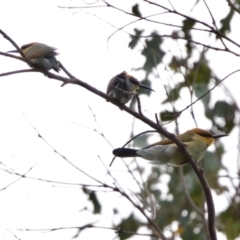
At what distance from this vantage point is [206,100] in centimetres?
508

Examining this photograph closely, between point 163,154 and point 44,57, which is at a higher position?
point 44,57

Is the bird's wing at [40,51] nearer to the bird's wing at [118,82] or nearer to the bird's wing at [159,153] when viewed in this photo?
the bird's wing at [118,82]

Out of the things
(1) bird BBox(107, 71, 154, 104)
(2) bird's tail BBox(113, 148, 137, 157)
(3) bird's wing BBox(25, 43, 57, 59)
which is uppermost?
(3) bird's wing BBox(25, 43, 57, 59)

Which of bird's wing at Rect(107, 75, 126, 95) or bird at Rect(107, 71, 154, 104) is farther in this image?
bird's wing at Rect(107, 75, 126, 95)

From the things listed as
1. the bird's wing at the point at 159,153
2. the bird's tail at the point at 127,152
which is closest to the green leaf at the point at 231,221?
the bird's wing at the point at 159,153

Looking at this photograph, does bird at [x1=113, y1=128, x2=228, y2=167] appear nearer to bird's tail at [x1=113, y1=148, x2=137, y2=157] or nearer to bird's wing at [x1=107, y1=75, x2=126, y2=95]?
bird's tail at [x1=113, y1=148, x2=137, y2=157]

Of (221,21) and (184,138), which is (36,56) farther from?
(221,21)

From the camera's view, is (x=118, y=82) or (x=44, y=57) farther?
(x=118, y=82)

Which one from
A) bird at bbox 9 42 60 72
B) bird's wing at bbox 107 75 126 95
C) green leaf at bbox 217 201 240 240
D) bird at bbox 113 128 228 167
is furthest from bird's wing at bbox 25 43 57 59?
green leaf at bbox 217 201 240 240

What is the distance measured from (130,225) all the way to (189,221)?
0.58 metres

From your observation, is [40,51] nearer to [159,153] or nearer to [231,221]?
[159,153]

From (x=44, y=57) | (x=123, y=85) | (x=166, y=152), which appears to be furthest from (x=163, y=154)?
(x=44, y=57)

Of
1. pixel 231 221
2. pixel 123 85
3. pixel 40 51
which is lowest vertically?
pixel 231 221

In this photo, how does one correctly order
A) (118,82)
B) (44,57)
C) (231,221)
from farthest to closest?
1. (231,221)
2. (118,82)
3. (44,57)
